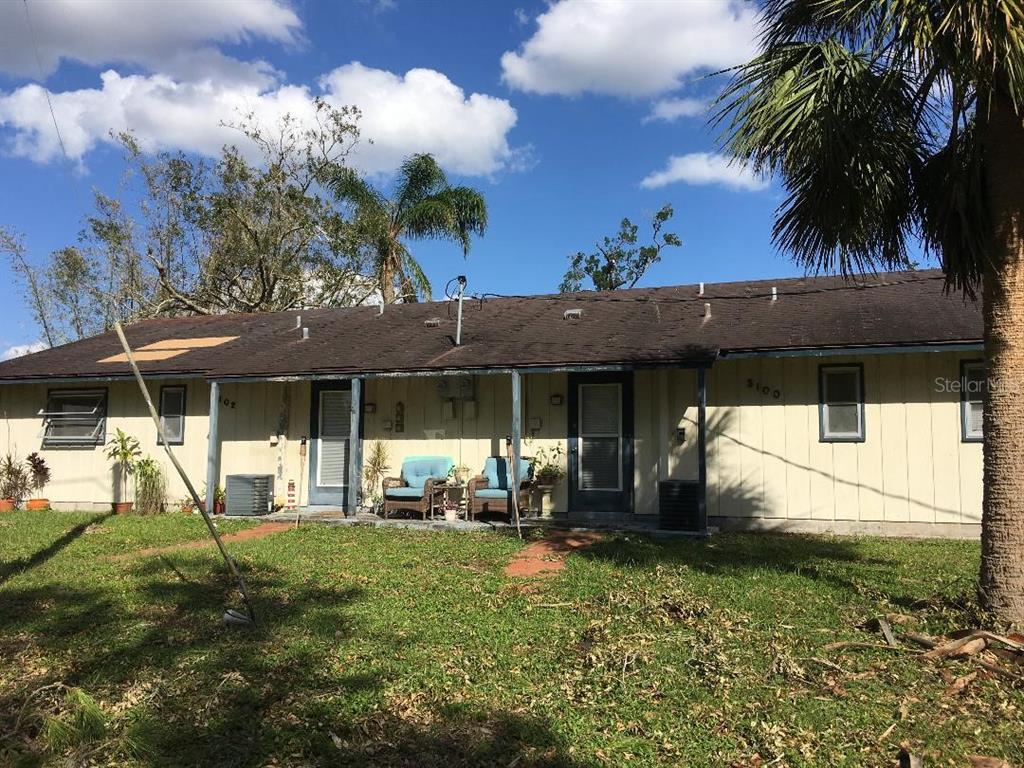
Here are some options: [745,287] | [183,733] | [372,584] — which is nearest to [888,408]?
[745,287]

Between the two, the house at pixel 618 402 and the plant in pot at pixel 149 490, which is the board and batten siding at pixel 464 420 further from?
the plant in pot at pixel 149 490

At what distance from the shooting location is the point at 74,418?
13.7m

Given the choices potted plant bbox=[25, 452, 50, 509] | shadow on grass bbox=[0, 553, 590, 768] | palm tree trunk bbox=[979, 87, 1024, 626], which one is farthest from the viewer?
potted plant bbox=[25, 452, 50, 509]

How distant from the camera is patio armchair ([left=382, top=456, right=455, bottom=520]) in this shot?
10.9 metres

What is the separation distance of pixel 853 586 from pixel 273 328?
12405mm

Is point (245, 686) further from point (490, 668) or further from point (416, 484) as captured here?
point (416, 484)

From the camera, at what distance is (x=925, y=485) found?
32.9ft

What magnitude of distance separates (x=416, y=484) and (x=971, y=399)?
326 inches

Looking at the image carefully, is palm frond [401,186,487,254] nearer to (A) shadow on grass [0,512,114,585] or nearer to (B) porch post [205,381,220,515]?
(B) porch post [205,381,220,515]

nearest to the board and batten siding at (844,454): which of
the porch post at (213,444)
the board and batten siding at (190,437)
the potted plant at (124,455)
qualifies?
the board and batten siding at (190,437)

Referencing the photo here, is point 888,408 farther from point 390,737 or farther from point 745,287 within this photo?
point 390,737

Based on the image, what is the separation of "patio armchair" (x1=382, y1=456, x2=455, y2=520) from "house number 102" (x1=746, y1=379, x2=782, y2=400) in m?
4.90

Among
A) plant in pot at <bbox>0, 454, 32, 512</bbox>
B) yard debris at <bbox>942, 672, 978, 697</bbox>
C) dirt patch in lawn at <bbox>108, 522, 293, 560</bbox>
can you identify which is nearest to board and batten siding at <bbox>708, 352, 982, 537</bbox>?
yard debris at <bbox>942, 672, 978, 697</bbox>

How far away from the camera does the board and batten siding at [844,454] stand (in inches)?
393
